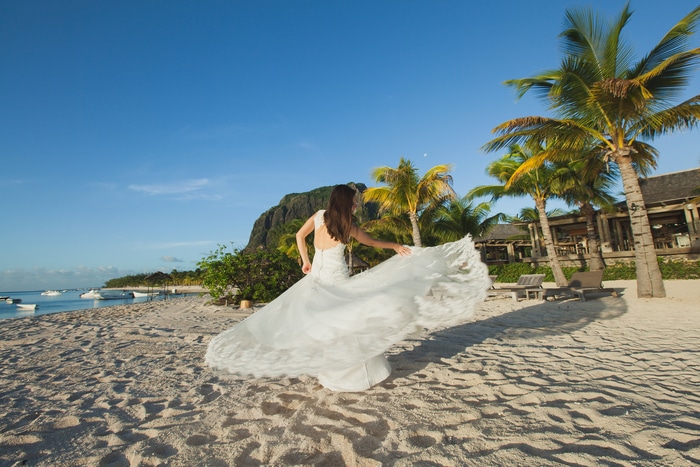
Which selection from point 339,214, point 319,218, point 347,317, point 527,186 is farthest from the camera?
Result: point 527,186

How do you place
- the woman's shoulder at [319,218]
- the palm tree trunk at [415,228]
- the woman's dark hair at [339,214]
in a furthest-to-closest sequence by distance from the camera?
1. the palm tree trunk at [415,228]
2. the woman's shoulder at [319,218]
3. the woman's dark hair at [339,214]

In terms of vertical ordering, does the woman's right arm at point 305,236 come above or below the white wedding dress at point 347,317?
above

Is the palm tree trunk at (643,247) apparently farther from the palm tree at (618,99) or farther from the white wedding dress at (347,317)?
the white wedding dress at (347,317)

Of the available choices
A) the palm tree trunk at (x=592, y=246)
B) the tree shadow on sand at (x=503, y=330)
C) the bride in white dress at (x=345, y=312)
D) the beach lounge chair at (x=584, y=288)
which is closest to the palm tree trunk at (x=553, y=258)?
the beach lounge chair at (x=584, y=288)

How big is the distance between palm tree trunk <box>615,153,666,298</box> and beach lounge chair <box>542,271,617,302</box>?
3.29ft

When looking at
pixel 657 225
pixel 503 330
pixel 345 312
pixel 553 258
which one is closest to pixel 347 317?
pixel 345 312

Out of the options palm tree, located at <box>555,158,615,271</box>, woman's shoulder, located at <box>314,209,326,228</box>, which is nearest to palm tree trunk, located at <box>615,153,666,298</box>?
palm tree, located at <box>555,158,615,271</box>

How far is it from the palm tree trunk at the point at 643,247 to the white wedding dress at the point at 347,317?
28.4 feet

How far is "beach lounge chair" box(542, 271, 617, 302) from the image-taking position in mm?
10262

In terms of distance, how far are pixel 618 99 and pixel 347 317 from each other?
1047 cm

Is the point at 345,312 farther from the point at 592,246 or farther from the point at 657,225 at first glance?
the point at 657,225

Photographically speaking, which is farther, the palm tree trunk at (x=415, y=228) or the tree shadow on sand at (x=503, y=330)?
the palm tree trunk at (x=415, y=228)

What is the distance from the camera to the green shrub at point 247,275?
37.3ft

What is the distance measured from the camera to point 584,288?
10688 mm
